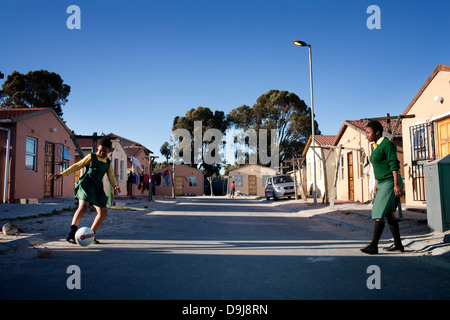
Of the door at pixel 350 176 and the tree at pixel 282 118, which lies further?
the tree at pixel 282 118

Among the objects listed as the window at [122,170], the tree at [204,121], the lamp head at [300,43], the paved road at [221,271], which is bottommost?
the paved road at [221,271]

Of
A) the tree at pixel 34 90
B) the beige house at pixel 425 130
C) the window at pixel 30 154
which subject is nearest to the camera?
the beige house at pixel 425 130

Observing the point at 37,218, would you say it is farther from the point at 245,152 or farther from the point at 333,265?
the point at 245,152

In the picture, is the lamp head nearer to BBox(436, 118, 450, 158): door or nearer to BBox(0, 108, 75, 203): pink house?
BBox(436, 118, 450, 158): door

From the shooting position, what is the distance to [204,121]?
51.5 meters

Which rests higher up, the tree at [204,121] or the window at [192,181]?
the tree at [204,121]

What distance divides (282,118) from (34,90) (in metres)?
27.1

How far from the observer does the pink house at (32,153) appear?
14.2m

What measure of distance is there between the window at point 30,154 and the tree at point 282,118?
100 feet

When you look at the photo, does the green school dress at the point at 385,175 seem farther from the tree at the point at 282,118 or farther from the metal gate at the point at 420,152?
the tree at the point at 282,118

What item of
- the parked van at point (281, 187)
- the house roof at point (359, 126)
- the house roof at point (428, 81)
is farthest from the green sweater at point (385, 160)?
the parked van at point (281, 187)

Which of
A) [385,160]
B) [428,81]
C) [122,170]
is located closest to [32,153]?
[122,170]

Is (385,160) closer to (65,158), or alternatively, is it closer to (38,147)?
(38,147)
